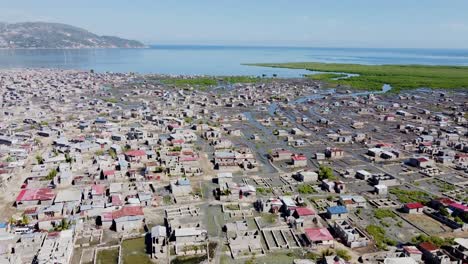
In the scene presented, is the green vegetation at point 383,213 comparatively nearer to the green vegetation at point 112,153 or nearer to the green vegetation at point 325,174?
the green vegetation at point 325,174

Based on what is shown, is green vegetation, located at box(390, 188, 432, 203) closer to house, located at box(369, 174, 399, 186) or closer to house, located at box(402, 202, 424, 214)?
house, located at box(369, 174, 399, 186)

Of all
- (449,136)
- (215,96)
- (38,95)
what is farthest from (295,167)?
(38,95)

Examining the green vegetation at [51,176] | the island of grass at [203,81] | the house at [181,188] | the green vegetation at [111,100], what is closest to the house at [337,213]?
the house at [181,188]

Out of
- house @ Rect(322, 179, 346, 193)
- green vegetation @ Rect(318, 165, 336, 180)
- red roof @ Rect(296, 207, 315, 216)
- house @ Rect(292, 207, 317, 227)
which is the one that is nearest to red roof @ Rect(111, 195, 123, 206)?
house @ Rect(292, 207, 317, 227)

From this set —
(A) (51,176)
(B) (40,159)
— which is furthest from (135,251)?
(B) (40,159)

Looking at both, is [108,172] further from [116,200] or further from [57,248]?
[57,248]
